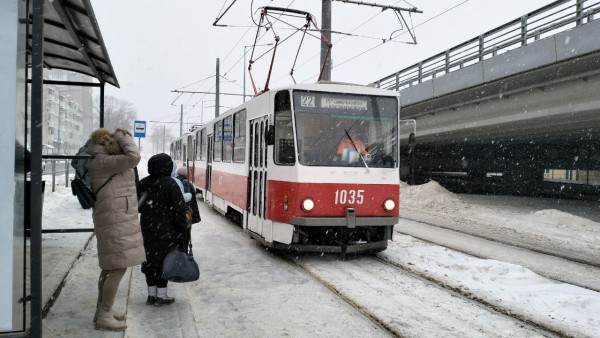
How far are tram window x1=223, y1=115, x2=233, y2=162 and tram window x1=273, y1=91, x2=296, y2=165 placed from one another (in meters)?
3.42

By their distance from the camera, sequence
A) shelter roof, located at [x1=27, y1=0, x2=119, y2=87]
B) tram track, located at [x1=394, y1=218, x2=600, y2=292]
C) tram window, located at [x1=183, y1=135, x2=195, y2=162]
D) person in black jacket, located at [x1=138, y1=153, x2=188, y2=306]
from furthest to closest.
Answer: tram window, located at [x1=183, y1=135, x2=195, y2=162] → tram track, located at [x1=394, y1=218, x2=600, y2=292] → person in black jacket, located at [x1=138, y1=153, x2=188, y2=306] → shelter roof, located at [x1=27, y1=0, x2=119, y2=87]

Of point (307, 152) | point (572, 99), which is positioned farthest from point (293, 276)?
point (572, 99)

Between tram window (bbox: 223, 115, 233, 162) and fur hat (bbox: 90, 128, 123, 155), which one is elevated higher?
tram window (bbox: 223, 115, 233, 162)

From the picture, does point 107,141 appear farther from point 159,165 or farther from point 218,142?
point 218,142

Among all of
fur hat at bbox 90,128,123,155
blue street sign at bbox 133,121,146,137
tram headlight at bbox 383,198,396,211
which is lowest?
tram headlight at bbox 383,198,396,211

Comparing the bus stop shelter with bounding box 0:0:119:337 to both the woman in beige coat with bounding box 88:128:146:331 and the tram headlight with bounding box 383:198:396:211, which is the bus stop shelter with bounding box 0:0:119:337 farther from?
the tram headlight with bounding box 383:198:396:211

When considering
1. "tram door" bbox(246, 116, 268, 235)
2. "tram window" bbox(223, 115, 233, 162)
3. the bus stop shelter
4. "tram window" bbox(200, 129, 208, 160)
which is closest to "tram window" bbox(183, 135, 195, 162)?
"tram window" bbox(200, 129, 208, 160)

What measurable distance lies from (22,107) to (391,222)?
608 centimetres

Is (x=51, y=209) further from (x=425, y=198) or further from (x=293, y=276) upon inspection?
(x=425, y=198)

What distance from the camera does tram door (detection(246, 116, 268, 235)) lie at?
8383 millimetres

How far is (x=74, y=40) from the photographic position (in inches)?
183

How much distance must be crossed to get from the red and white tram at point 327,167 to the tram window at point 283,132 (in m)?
0.02

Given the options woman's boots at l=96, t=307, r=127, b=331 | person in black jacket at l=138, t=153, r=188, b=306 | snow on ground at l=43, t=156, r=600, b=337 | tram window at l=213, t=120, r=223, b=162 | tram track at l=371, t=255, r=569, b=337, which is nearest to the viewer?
woman's boots at l=96, t=307, r=127, b=331

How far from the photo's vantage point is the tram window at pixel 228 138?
450 inches
